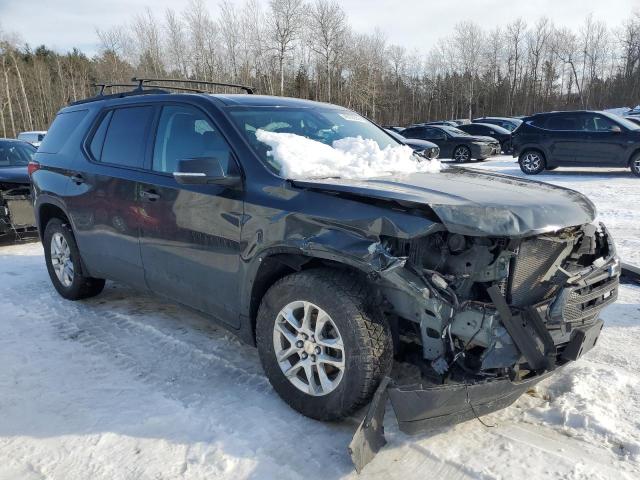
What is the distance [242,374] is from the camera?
134 inches

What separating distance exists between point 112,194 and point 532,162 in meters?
13.3

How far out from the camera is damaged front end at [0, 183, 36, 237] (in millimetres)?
7156

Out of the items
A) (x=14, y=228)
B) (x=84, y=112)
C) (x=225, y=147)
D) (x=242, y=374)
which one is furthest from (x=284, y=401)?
(x=14, y=228)

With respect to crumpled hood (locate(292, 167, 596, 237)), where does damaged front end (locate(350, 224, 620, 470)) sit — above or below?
below

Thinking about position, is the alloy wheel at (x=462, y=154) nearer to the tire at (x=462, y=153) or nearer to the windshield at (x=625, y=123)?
the tire at (x=462, y=153)

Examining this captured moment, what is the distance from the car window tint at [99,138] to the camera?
14.3 ft

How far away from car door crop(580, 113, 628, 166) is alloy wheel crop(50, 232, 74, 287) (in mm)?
13301

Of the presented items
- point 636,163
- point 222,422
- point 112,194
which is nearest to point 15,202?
point 112,194

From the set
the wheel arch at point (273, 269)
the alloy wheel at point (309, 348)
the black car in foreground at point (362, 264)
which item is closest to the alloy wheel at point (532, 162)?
the black car in foreground at point (362, 264)

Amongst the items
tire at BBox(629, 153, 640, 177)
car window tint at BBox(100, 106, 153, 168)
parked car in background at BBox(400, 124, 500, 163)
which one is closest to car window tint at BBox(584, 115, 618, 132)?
tire at BBox(629, 153, 640, 177)

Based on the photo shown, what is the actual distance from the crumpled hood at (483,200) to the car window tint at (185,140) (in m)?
0.73

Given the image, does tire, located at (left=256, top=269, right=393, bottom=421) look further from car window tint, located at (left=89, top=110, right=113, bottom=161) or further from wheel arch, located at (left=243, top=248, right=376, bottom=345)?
car window tint, located at (left=89, top=110, right=113, bottom=161)

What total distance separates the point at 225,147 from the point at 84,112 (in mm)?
2223

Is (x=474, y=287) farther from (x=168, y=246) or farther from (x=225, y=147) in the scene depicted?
(x=168, y=246)
